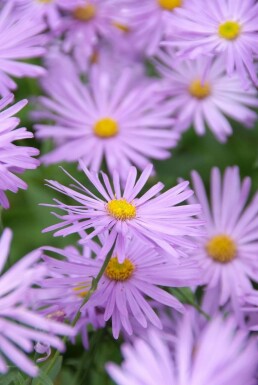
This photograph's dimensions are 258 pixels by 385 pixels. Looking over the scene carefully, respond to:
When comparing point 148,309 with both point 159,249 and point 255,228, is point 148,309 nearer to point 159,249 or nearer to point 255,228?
point 159,249

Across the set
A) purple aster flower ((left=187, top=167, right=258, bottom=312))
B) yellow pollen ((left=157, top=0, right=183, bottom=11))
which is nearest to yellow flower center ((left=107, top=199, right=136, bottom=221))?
purple aster flower ((left=187, top=167, right=258, bottom=312))

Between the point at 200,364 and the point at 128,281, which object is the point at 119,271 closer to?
the point at 128,281

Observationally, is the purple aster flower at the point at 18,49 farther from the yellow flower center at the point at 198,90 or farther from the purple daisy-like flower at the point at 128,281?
the yellow flower center at the point at 198,90

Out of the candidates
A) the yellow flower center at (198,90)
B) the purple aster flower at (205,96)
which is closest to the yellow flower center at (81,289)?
the purple aster flower at (205,96)

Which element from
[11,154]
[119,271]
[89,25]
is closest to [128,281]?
[119,271]

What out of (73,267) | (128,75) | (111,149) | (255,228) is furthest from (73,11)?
(73,267)

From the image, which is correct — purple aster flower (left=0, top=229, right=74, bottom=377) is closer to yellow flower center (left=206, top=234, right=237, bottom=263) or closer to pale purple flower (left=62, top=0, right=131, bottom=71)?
yellow flower center (left=206, top=234, right=237, bottom=263)

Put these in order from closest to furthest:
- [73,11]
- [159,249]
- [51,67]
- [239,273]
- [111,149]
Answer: [159,249], [239,273], [111,149], [73,11], [51,67]
